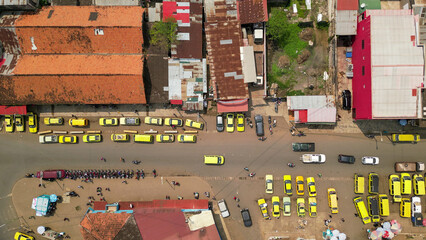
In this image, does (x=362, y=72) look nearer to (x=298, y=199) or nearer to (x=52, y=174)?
(x=298, y=199)

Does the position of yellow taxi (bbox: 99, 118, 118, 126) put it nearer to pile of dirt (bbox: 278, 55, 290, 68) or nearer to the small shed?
the small shed

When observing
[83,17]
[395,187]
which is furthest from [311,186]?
[83,17]

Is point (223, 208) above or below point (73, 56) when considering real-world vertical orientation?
below

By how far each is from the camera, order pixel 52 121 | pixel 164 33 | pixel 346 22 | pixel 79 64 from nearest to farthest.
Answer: pixel 164 33 < pixel 79 64 < pixel 346 22 < pixel 52 121

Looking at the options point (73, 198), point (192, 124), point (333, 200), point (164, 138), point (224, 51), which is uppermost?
point (224, 51)

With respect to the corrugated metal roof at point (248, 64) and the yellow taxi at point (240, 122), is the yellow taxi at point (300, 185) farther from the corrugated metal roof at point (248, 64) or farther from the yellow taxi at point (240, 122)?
the corrugated metal roof at point (248, 64)

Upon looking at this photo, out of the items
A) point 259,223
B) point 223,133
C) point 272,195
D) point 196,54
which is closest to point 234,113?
point 223,133

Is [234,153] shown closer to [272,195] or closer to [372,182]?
[272,195]
